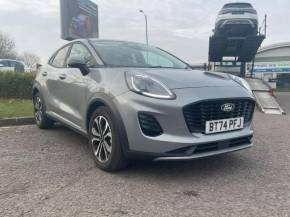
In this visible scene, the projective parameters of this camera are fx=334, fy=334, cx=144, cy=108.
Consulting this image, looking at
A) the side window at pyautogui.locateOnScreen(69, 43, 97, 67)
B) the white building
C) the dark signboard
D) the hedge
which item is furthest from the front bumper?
the white building

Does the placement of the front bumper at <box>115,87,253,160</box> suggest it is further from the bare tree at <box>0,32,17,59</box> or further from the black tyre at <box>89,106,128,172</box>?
Result: the bare tree at <box>0,32,17,59</box>

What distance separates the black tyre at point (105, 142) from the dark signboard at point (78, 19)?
45.7 ft

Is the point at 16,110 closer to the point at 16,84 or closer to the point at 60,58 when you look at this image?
the point at 16,84

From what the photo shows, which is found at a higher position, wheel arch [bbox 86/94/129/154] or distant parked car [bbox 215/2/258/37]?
distant parked car [bbox 215/2/258/37]

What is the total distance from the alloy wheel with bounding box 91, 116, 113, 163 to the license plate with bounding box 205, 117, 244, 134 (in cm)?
102

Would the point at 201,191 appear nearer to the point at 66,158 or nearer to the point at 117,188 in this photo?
the point at 117,188

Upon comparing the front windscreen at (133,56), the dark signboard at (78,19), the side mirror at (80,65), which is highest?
the dark signboard at (78,19)

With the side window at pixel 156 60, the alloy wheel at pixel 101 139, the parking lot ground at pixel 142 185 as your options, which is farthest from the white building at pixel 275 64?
the alloy wheel at pixel 101 139

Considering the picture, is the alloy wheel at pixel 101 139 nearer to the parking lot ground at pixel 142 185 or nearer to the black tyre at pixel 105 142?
the black tyre at pixel 105 142

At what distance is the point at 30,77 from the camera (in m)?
9.85

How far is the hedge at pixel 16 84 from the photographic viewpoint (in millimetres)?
9820

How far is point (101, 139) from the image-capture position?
3.70 meters

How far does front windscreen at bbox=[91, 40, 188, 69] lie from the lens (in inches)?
163

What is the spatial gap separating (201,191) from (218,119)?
75cm
